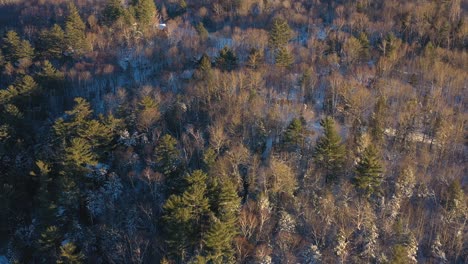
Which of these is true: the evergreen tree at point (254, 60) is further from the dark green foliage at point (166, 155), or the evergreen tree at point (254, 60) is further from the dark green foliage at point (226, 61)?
the dark green foliage at point (166, 155)

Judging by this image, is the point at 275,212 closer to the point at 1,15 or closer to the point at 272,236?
the point at 272,236

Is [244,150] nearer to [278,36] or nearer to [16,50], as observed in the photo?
[278,36]

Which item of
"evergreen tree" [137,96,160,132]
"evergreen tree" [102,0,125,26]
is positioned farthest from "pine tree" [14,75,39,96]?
"evergreen tree" [102,0,125,26]

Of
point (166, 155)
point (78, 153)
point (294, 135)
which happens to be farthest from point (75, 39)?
point (294, 135)

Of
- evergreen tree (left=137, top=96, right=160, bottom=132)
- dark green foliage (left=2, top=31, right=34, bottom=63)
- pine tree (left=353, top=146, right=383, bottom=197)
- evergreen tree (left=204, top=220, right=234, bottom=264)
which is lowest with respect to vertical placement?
evergreen tree (left=204, top=220, right=234, bottom=264)

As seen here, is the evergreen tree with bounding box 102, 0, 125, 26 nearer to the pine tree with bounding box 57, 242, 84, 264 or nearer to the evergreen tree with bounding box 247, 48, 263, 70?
the evergreen tree with bounding box 247, 48, 263, 70

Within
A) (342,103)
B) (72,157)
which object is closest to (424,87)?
(342,103)
